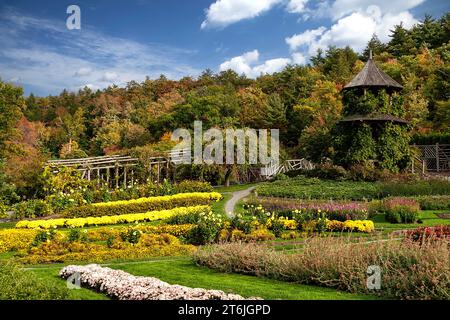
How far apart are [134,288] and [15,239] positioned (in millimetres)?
8517

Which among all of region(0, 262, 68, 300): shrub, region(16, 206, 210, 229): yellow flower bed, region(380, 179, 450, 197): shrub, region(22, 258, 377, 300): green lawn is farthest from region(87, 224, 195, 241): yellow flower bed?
region(380, 179, 450, 197): shrub

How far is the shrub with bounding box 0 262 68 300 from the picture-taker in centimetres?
722

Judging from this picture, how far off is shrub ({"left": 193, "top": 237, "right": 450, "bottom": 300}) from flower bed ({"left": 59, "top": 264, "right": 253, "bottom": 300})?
79.7 inches

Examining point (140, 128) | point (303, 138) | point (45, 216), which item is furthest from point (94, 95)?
point (45, 216)

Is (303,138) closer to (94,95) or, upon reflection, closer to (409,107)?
(409,107)

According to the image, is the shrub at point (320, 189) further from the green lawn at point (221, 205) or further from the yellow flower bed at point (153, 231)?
the yellow flower bed at point (153, 231)

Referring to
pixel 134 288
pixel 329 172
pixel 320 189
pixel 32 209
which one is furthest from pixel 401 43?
pixel 134 288

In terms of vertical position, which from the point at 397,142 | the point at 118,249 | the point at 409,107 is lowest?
the point at 118,249

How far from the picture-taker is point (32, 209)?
2038 centimetres

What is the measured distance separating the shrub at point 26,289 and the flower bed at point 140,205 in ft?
40.2

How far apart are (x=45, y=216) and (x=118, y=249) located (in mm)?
8341

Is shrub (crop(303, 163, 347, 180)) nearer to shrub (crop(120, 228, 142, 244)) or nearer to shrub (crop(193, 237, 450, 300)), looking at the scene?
shrub (crop(120, 228, 142, 244))
